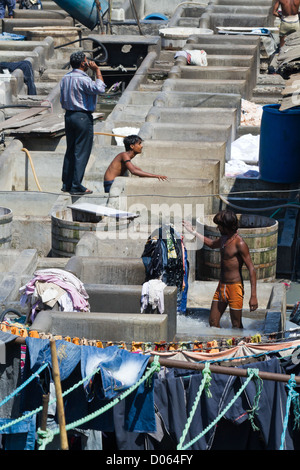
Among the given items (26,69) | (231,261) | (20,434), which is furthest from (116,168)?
(26,69)

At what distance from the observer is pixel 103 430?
28.7 ft

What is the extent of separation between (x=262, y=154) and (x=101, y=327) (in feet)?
21.6

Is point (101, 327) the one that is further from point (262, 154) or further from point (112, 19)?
point (112, 19)

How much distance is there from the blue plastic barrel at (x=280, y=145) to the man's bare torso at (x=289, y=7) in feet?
24.0

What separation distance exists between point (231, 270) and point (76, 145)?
4.70 meters

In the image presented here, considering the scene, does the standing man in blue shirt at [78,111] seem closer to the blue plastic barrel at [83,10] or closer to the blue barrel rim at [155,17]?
the blue plastic barrel at [83,10]

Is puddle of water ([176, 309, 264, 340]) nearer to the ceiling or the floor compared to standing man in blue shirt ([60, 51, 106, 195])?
nearer to the floor

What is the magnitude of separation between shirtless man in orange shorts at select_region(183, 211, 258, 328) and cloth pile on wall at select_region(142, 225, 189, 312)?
27.8 inches

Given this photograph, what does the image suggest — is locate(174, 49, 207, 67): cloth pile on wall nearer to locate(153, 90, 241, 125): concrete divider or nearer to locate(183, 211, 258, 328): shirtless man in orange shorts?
locate(153, 90, 241, 125): concrete divider

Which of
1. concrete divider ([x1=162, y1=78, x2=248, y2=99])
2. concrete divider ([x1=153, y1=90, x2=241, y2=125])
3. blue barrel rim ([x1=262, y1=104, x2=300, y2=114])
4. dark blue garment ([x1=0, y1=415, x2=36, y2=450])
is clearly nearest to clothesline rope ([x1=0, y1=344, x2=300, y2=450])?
dark blue garment ([x1=0, y1=415, x2=36, y2=450])

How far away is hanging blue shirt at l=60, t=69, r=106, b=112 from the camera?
14320mm

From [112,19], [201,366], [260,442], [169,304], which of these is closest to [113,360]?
[201,366]

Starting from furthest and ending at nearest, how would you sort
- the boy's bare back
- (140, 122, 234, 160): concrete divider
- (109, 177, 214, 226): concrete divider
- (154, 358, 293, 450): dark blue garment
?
(140, 122, 234, 160): concrete divider, the boy's bare back, (109, 177, 214, 226): concrete divider, (154, 358, 293, 450): dark blue garment

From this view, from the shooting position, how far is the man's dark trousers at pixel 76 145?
48.4 feet
